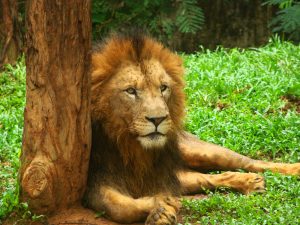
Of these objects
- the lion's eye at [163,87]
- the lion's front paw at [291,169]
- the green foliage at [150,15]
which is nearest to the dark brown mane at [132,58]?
the lion's eye at [163,87]

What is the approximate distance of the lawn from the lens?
15.7 feet

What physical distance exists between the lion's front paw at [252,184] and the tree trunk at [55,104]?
1224 mm

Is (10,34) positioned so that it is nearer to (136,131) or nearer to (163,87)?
(163,87)

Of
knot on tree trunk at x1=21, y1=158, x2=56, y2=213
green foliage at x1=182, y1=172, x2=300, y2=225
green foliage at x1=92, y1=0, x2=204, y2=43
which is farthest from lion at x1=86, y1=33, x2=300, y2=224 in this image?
green foliage at x1=92, y1=0, x2=204, y2=43

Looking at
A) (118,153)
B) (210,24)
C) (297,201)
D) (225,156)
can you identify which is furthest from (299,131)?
(210,24)

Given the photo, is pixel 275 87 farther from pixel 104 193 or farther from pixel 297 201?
pixel 104 193

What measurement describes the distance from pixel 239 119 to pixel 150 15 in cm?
393

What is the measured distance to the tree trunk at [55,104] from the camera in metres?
4.33

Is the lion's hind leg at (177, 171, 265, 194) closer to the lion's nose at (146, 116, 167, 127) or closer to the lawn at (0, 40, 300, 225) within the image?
the lawn at (0, 40, 300, 225)

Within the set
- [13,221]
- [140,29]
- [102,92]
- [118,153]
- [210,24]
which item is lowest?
[13,221]

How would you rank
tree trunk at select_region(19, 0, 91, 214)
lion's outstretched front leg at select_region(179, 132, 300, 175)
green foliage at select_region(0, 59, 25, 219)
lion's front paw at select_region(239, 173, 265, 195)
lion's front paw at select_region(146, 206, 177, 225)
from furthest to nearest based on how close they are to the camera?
lion's outstretched front leg at select_region(179, 132, 300, 175) → lion's front paw at select_region(239, 173, 265, 195) → green foliage at select_region(0, 59, 25, 219) → lion's front paw at select_region(146, 206, 177, 225) → tree trunk at select_region(19, 0, 91, 214)

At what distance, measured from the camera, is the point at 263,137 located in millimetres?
6367

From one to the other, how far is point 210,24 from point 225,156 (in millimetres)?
5273

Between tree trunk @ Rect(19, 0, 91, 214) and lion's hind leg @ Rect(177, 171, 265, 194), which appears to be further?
lion's hind leg @ Rect(177, 171, 265, 194)
